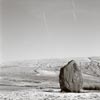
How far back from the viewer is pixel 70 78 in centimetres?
845

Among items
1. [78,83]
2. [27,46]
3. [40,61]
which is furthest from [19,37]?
[78,83]

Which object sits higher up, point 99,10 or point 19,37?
point 99,10

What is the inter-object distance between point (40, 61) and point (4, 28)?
2438mm

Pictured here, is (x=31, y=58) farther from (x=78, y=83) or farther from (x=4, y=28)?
(x=78, y=83)

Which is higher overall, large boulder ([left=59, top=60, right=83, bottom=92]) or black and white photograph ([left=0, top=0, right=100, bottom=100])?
black and white photograph ([left=0, top=0, right=100, bottom=100])

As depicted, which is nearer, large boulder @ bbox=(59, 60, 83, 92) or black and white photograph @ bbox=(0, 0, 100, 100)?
large boulder @ bbox=(59, 60, 83, 92)

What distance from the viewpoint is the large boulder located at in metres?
8.43

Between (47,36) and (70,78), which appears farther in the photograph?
(47,36)

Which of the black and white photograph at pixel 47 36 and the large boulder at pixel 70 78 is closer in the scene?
the large boulder at pixel 70 78

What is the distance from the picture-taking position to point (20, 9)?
603 inches

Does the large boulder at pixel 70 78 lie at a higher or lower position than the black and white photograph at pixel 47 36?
lower

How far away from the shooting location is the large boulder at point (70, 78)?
27.7 feet

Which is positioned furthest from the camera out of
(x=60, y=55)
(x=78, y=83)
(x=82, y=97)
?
(x=60, y=55)

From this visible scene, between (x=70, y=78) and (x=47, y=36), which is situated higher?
(x=47, y=36)
